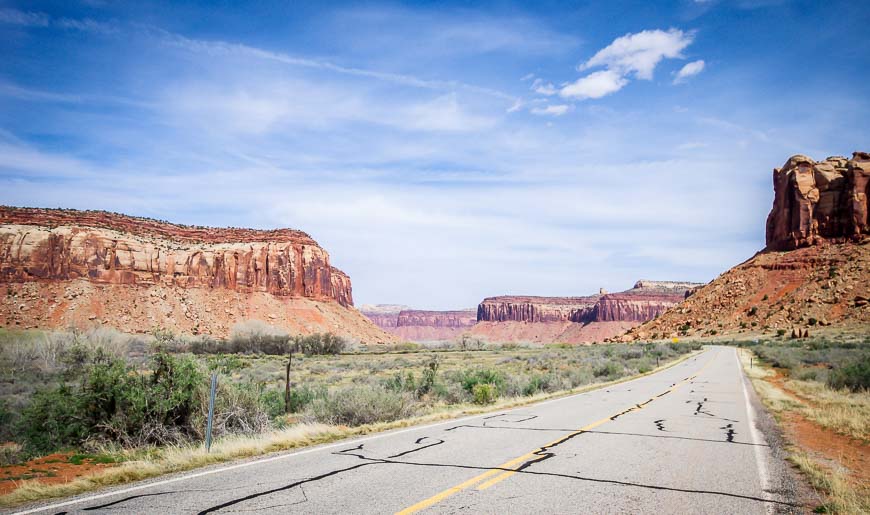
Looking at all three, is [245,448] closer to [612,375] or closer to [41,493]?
[41,493]

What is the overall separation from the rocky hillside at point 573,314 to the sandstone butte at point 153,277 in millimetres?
68713

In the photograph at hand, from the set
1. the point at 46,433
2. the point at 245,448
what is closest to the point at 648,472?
the point at 245,448

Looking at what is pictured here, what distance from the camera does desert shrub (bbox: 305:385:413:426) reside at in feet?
38.2

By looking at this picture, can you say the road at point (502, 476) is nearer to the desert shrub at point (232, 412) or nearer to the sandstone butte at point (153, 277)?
the desert shrub at point (232, 412)

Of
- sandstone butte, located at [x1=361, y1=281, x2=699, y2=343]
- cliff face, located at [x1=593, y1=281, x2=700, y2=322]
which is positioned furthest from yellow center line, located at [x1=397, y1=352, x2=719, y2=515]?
cliff face, located at [x1=593, y1=281, x2=700, y2=322]

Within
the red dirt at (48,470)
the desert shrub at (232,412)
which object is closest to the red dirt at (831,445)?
the desert shrub at (232,412)

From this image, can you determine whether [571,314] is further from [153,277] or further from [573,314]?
[153,277]

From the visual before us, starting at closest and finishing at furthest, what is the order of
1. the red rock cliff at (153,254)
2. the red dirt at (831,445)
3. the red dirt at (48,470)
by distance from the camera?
the red dirt at (48,470)
the red dirt at (831,445)
the red rock cliff at (153,254)

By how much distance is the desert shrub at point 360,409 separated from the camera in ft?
38.2

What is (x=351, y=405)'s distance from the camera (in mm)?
11680

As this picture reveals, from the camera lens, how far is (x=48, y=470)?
8328 mm

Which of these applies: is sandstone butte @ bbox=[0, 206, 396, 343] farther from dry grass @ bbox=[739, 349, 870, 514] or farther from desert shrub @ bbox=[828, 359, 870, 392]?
desert shrub @ bbox=[828, 359, 870, 392]

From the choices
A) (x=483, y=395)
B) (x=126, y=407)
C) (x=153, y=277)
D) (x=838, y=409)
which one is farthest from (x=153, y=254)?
(x=838, y=409)

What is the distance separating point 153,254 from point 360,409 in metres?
81.1
